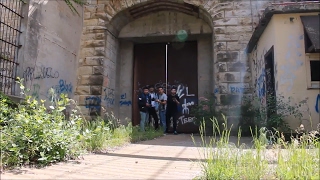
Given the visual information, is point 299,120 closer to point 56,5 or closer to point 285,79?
point 285,79

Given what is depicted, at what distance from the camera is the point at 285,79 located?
6609 millimetres

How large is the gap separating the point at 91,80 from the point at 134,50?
9.61ft

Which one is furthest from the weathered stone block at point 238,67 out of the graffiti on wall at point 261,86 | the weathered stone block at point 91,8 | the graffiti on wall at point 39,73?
the graffiti on wall at point 39,73

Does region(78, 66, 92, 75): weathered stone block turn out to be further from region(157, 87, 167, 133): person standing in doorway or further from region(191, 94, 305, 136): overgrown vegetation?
region(191, 94, 305, 136): overgrown vegetation

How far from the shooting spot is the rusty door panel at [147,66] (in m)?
12.2

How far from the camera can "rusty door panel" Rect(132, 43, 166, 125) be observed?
12219mm

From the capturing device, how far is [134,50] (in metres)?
12.6

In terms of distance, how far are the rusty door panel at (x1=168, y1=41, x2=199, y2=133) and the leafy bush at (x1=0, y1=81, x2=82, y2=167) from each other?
798 cm

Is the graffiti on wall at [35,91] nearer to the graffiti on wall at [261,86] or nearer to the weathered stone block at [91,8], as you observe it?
the weathered stone block at [91,8]

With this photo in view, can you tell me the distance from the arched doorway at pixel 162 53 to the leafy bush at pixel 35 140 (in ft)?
25.0

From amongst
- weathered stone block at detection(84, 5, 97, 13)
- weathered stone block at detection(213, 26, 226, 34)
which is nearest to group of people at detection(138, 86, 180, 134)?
weathered stone block at detection(213, 26, 226, 34)

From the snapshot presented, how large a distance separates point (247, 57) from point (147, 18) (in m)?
4.47

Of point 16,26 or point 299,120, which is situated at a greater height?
point 16,26

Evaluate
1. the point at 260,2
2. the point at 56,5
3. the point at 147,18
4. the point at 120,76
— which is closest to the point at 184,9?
the point at 147,18
